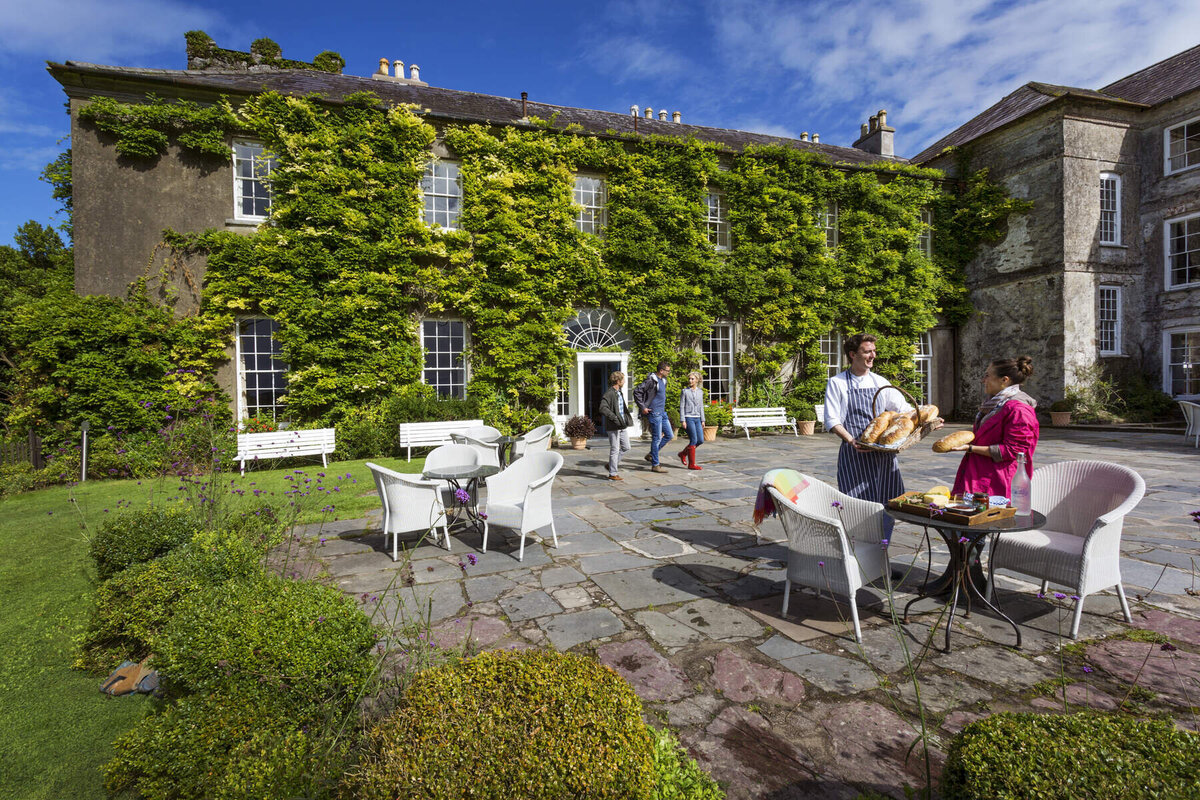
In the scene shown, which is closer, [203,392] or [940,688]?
[940,688]

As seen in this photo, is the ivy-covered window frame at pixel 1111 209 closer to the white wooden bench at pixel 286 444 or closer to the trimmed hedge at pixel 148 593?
the white wooden bench at pixel 286 444

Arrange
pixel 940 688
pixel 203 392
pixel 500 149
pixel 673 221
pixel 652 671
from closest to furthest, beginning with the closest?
pixel 940 688
pixel 652 671
pixel 203 392
pixel 500 149
pixel 673 221

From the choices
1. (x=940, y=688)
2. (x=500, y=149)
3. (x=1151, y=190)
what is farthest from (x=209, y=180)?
(x=1151, y=190)

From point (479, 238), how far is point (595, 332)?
12.1ft

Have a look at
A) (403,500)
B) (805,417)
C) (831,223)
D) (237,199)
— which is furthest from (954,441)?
(831,223)

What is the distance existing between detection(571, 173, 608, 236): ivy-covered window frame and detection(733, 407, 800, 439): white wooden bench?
607cm

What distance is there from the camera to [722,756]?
231 cm

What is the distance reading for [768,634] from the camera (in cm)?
340

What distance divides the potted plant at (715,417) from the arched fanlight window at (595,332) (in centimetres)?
275

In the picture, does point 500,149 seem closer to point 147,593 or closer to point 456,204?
point 456,204

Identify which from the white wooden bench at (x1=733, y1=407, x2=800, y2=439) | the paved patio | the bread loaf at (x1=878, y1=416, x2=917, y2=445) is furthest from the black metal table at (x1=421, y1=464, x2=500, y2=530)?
the white wooden bench at (x1=733, y1=407, x2=800, y2=439)

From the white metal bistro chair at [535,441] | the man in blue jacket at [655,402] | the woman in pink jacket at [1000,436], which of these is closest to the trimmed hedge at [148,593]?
the white metal bistro chair at [535,441]

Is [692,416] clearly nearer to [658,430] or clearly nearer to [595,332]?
[658,430]

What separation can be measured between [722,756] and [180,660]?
7.98 ft
